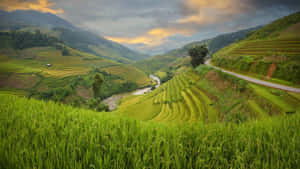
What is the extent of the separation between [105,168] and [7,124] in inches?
79.1

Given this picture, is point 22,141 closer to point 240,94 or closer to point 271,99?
point 271,99

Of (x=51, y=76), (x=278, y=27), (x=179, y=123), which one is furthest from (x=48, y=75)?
(x=278, y=27)

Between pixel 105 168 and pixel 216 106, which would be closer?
pixel 105 168

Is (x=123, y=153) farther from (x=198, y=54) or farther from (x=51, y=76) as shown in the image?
(x=51, y=76)

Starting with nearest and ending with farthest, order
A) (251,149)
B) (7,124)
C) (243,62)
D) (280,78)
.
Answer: (251,149)
(7,124)
(280,78)
(243,62)

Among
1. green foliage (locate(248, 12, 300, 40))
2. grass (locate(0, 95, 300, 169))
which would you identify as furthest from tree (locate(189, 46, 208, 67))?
grass (locate(0, 95, 300, 169))

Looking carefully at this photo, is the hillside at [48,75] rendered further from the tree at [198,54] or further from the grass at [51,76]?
the tree at [198,54]

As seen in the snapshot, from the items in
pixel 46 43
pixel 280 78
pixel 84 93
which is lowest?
pixel 84 93

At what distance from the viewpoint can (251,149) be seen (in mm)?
1438

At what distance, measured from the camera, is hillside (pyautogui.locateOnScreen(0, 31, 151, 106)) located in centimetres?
3753

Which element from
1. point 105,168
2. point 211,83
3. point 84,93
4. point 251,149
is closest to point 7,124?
point 105,168

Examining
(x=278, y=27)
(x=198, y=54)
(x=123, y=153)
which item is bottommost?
(x=123, y=153)

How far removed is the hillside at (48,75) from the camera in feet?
123

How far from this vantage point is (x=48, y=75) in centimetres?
5512
